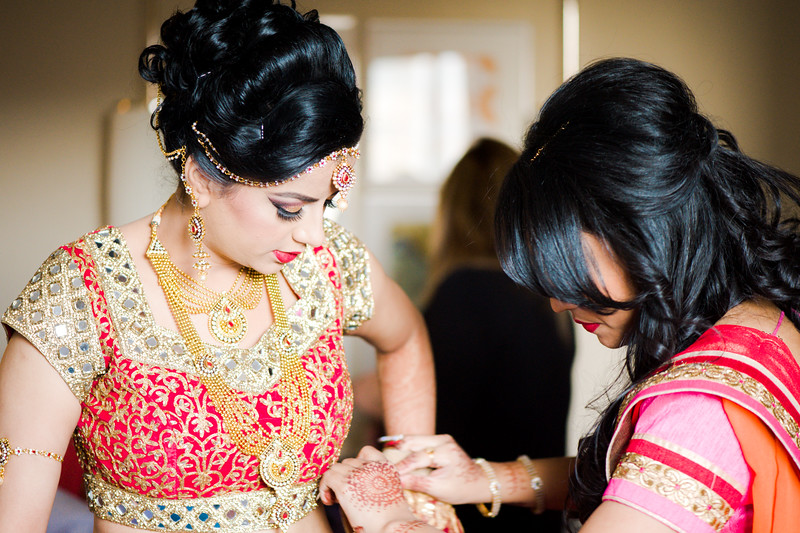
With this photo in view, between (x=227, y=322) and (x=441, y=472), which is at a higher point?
(x=227, y=322)

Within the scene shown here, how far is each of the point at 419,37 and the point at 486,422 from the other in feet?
5.09

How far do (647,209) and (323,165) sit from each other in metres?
0.50

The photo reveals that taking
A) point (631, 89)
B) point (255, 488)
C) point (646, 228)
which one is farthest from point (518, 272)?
point (255, 488)

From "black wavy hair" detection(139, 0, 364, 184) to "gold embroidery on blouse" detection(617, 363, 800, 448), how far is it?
63 centimetres

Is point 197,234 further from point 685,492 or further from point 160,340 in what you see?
point 685,492

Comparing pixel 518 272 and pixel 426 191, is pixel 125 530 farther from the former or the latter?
pixel 426 191

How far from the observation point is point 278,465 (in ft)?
4.20

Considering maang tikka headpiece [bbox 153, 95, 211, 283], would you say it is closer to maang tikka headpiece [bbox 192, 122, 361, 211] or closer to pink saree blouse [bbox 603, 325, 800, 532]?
maang tikka headpiece [bbox 192, 122, 361, 211]

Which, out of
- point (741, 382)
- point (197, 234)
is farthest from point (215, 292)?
point (741, 382)

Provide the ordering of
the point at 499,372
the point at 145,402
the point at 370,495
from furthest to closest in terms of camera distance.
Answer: the point at 499,372, the point at 370,495, the point at 145,402

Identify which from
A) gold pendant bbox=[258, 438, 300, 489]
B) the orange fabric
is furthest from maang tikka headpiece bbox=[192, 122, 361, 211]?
the orange fabric

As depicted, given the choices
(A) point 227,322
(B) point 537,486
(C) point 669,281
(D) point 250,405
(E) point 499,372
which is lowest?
(E) point 499,372

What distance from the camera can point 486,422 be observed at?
7.61 feet

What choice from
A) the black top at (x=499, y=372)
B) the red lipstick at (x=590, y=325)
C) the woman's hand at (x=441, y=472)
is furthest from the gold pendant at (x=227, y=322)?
the black top at (x=499, y=372)
